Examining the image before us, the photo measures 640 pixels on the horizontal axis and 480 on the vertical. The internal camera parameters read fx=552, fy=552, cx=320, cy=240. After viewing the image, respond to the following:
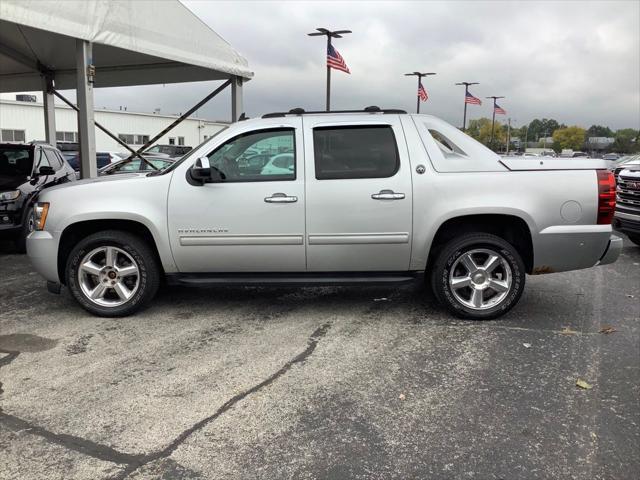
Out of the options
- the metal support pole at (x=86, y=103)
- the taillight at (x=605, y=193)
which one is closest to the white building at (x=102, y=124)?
the metal support pole at (x=86, y=103)

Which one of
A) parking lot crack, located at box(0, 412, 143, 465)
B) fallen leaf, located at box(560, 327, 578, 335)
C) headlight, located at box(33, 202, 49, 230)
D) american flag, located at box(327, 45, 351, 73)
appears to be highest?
american flag, located at box(327, 45, 351, 73)

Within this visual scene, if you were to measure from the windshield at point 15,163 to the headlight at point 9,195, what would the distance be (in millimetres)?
359

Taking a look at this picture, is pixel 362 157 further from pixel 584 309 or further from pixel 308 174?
pixel 584 309

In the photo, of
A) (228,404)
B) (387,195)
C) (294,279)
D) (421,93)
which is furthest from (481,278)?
(421,93)

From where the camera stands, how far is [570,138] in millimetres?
125750

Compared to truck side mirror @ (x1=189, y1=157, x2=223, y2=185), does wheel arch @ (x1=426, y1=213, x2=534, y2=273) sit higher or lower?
lower

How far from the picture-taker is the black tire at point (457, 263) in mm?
4918

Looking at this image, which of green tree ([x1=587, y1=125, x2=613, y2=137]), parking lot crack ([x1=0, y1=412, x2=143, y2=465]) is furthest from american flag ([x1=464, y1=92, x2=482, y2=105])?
green tree ([x1=587, y1=125, x2=613, y2=137])

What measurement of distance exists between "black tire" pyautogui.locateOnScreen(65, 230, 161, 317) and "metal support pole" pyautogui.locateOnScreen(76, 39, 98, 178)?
11.0 ft

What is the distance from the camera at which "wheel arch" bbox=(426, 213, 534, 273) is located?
4980mm

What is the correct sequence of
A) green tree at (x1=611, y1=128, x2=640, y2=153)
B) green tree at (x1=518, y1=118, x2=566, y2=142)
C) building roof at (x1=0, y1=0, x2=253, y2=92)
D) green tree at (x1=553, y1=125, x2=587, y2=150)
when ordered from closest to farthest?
building roof at (x1=0, y1=0, x2=253, y2=92)
green tree at (x1=611, y1=128, x2=640, y2=153)
green tree at (x1=553, y1=125, x2=587, y2=150)
green tree at (x1=518, y1=118, x2=566, y2=142)

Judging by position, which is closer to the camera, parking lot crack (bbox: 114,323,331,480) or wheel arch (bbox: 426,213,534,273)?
parking lot crack (bbox: 114,323,331,480)

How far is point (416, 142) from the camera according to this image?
501 centimetres

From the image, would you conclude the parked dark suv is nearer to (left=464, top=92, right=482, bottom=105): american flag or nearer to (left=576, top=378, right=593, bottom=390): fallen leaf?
(left=576, top=378, right=593, bottom=390): fallen leaf
